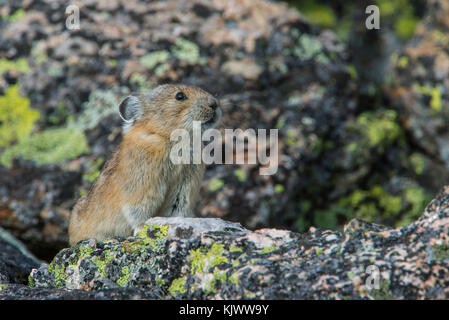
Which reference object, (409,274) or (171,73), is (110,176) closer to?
(171,73)

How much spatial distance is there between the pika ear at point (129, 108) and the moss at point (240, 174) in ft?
7.20

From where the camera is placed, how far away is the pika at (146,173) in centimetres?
662

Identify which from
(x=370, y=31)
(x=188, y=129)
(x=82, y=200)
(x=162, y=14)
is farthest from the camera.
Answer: (x=370, y=31)

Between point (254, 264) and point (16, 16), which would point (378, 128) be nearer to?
point (254, 264)

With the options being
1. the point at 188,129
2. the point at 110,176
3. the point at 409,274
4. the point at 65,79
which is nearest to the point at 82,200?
the point at 110,176

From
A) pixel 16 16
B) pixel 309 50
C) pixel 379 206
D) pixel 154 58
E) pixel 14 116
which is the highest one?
pixel 16 16

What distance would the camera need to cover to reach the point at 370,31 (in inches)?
465

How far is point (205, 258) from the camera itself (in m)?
4.78

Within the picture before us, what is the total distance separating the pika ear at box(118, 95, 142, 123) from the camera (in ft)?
23.7

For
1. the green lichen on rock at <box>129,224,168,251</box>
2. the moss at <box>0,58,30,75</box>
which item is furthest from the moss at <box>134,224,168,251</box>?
the moss at <box>0,58,30,75</box>

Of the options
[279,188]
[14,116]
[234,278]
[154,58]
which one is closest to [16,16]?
[14,116]

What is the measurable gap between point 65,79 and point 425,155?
6068 mm

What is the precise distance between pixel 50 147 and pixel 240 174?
291 cm

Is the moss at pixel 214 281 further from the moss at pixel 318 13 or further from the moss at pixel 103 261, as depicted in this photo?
the moss at pixel 318 13
